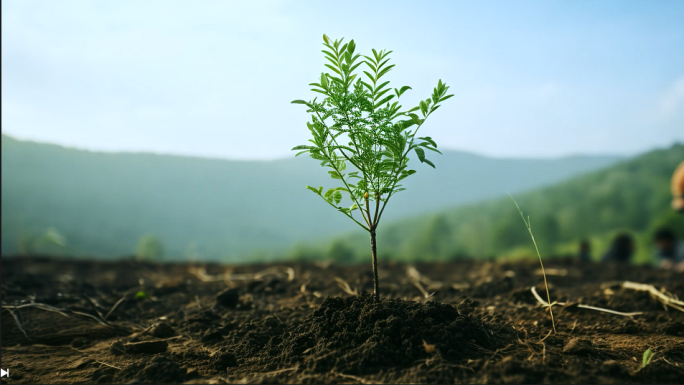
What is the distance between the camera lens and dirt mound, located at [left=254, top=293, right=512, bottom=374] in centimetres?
261

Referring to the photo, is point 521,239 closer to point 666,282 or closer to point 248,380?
point 666,282

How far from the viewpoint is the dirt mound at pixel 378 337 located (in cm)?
261

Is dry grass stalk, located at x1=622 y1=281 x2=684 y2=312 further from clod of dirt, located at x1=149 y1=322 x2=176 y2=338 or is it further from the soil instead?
clod of dirt, located at x1=149 y1=322 x2=176 y2=338

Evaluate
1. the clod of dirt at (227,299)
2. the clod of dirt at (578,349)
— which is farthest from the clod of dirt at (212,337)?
the clod of dirt at (578,349)

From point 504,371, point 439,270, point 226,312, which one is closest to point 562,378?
point 504,371

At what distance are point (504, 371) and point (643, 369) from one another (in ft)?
3.20

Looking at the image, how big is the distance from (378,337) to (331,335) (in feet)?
1.39

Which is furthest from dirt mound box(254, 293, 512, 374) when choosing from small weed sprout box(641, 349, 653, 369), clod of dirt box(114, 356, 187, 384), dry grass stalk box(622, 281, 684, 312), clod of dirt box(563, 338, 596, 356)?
dry grass stalk box(622, 281, 684, 312)

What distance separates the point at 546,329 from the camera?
355 centimetres

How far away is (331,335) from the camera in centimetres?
299

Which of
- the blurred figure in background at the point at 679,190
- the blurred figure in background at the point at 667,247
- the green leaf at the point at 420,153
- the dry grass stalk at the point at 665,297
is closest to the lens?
the green leaf at the point at 420,153

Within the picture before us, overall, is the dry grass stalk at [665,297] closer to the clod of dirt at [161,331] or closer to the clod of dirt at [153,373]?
the clod of dirt at [153,373]

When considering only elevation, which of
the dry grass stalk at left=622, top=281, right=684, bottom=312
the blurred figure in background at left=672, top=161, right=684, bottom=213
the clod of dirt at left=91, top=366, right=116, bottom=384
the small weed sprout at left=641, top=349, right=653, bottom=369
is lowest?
the clod of dirt at left=91, top=366, right=116, bottom=384

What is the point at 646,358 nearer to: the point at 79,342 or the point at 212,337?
the point at 212,337
